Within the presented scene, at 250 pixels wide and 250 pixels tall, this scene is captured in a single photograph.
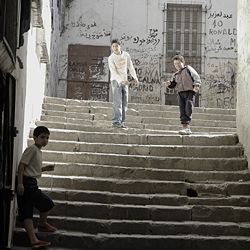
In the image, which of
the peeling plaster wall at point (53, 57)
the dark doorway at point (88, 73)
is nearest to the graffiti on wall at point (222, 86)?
the dark doorway at point (88, 73)

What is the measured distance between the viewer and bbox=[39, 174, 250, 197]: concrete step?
743 centimetres

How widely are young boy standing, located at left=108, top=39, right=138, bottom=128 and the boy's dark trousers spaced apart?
969 mm

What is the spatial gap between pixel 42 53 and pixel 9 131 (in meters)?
4.80

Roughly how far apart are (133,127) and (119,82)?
3.35ft

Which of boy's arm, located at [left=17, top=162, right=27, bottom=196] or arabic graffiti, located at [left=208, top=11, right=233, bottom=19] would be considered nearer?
boy's arm, located at [left=17, top=162, right=27, bottom=196]

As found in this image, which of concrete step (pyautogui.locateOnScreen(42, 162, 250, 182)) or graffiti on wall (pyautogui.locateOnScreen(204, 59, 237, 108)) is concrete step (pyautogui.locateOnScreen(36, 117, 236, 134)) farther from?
graffiti on wall (pyautogui.locateOnScreen(204, 59, 237, 108))

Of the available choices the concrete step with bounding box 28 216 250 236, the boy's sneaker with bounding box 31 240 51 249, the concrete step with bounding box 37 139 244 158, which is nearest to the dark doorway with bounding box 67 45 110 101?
the concrete step with bounding box 37 139 244 158

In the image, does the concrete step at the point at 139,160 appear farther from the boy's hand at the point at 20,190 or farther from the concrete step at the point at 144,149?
the boy's hand at the point at 20,190

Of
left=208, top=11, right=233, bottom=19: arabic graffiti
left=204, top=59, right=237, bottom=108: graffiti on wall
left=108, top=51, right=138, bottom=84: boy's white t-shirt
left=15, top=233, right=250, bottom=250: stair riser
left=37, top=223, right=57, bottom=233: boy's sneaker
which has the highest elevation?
left=208, top=11, right=233, bottom=19: arabic graffiti

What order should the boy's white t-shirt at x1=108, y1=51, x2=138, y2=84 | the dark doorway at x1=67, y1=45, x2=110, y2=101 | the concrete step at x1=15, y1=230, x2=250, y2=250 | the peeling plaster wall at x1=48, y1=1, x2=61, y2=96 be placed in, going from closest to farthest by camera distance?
the concrete step at x1=15, y1=230, x2=250, y2=250 → the boy's white t-shirt at x1=108, y1=51, x2=138, y2=84 → the peeling plaster wall at x1=48, y1=1, x2=61, y2=96 → the dark doorway at x1=67, y1=45, x2=110, y2=101

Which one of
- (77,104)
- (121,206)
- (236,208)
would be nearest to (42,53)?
(77,104)

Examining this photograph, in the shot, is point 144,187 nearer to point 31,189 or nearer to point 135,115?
point 31,189

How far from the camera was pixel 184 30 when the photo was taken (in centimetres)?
1830

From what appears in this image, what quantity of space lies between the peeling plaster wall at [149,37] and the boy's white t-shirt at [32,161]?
11417 millimetres
